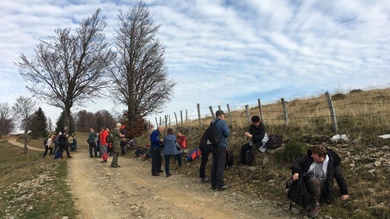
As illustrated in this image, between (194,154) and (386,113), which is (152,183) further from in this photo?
(386,113)

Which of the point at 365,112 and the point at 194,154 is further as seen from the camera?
the point at 194,154

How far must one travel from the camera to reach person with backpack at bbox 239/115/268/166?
963 cm

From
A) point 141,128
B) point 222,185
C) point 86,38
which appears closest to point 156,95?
point 141,128

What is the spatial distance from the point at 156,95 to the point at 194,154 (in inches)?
674

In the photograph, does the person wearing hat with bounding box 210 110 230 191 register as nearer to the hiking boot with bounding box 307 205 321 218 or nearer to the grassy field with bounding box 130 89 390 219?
the grassy field with bounding box 130 89 390 219

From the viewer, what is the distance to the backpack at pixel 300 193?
5910mm

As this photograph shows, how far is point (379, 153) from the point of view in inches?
301

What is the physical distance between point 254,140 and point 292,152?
1.33 metres

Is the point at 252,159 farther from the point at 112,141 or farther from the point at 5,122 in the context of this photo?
the point at 5,122

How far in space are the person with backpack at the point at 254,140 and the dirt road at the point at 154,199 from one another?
5.29 ft

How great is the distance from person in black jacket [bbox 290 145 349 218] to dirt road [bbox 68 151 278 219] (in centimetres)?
100

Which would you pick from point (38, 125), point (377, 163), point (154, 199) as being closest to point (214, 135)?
point (154, 199)

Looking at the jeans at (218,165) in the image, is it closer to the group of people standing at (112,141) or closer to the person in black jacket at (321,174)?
the person in black jacket at (321,174)

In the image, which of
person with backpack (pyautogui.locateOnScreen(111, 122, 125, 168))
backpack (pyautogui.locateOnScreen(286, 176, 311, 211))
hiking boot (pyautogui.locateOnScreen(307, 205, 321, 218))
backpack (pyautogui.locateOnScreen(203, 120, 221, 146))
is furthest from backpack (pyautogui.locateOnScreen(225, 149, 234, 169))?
person with backpack (pyautogui.locateOnScreen(111, 122, 125, 168))
